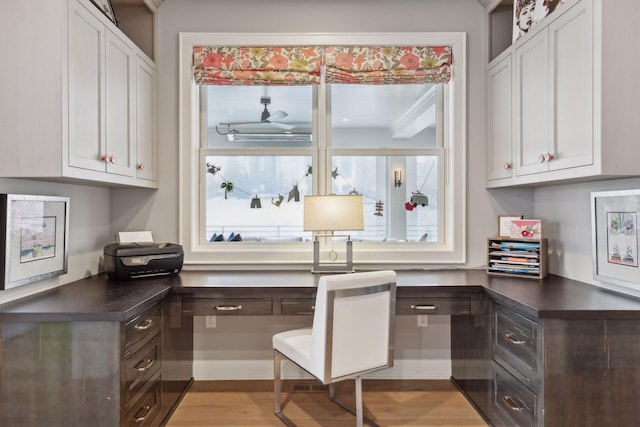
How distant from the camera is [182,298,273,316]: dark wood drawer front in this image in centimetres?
215

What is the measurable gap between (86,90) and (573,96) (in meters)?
2.27

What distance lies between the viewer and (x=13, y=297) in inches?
70.2

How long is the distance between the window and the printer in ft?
1.17

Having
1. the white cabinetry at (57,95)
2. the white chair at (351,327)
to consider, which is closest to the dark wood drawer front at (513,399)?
the white chair at (351,327)

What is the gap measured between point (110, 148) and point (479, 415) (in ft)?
8.25

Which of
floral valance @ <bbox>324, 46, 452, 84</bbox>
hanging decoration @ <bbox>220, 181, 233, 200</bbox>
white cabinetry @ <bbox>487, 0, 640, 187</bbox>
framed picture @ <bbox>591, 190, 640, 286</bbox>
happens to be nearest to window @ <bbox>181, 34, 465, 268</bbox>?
hanging decoration @ <bbox>220, 181, 233, 200</bbox>

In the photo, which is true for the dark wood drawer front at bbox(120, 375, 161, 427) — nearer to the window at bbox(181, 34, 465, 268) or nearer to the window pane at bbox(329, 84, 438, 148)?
the window at bbox(181, 34, 465, 268)

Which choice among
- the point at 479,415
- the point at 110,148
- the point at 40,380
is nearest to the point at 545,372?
the point at 479,415

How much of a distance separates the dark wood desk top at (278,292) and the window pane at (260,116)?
36.8 inches

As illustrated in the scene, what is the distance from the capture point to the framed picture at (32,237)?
1.71 metres

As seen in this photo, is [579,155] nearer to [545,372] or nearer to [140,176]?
[545,372]

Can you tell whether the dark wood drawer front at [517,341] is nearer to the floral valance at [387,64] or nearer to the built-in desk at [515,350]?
the built-in desk at [515,350]

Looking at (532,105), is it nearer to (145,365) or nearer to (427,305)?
(427,305)

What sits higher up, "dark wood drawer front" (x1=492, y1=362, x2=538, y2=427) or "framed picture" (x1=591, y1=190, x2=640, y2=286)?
"framed picture" (x1=591, y1=190, x2=640, y2=286)
